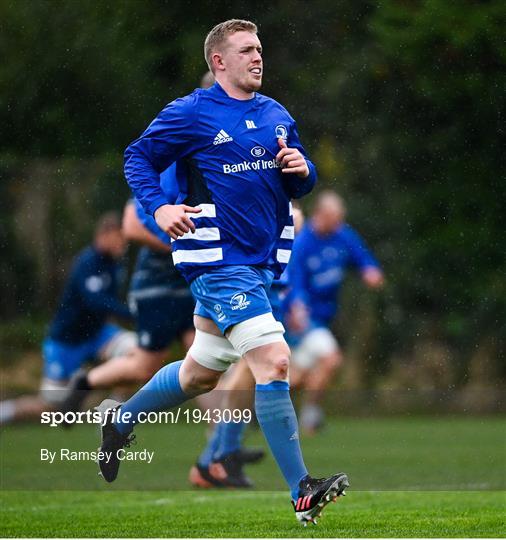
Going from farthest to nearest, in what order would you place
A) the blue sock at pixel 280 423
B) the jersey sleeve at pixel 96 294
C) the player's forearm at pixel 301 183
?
1. the jersey sleeve at pixel 96 294
2. the player's forearm at pixel 301 183
3. the blue sock at pixel 280 423

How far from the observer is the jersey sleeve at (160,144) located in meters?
4.84

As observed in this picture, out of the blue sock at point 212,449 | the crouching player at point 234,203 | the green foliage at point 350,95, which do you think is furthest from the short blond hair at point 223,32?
the green foliage at point 350,95

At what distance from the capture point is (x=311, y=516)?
443 centimetres

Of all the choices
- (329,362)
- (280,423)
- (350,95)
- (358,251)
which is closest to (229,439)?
(280,423)

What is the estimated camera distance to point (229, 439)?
6207mm

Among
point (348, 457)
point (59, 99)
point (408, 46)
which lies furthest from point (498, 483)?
point (59, 99)

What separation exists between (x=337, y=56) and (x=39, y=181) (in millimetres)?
2811

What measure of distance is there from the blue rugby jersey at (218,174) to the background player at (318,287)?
16.7 feet

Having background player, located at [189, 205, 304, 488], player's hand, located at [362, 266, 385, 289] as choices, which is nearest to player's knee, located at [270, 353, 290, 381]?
background player, located at [189, 205, 304, 488]

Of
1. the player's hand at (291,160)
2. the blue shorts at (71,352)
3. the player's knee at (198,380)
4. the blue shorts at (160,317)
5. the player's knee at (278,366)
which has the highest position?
the player's hand at (291,160)

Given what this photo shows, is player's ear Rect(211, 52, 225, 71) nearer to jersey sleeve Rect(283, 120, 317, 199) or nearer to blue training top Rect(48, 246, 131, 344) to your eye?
jersey sleeve Rect(283, 120, 317, 199)

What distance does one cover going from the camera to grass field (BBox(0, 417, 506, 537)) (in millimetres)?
4902

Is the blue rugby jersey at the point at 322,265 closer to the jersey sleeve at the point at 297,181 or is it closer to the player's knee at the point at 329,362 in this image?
the player's knee at the point at 329,362

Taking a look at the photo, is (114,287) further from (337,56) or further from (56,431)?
(337,56)
